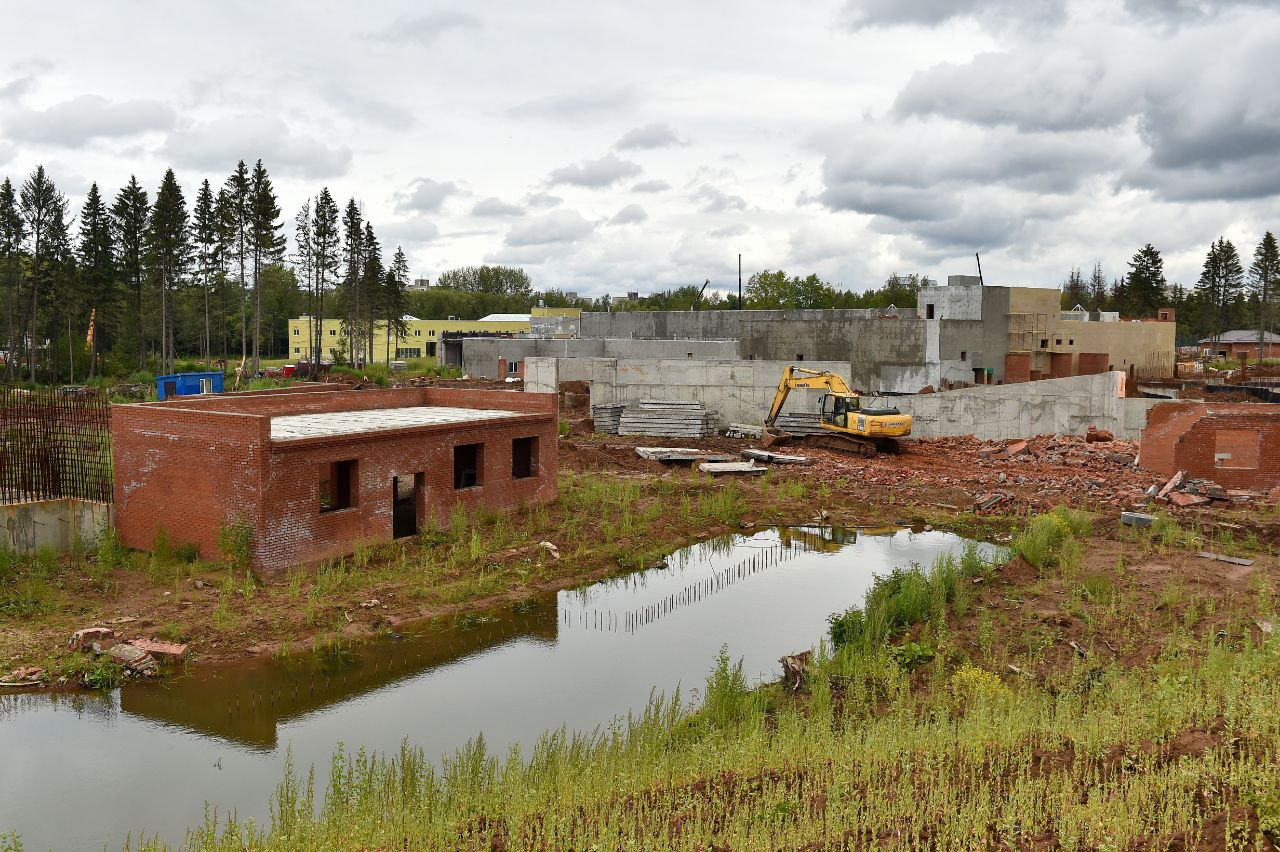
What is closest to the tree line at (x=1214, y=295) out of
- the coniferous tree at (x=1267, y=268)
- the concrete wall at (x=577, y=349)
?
the coniferous tree at (x=1267, y=268)

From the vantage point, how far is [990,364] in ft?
160

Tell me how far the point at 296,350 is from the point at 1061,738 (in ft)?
295

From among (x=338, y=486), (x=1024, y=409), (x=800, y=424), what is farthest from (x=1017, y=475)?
(x=338, y=486)

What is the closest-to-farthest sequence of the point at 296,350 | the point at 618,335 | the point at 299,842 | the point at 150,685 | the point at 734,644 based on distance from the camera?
1. the point at 299,842
2. the point at 150,685
3. the point at 734,644
4. the point at 618,335
5. the point at 296,350

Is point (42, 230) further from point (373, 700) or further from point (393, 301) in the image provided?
point (373, 700)

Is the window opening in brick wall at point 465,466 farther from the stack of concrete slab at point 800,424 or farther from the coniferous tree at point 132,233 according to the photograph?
the coniferous tree at point 132,233

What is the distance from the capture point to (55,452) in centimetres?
1892

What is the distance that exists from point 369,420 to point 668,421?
16.3 m

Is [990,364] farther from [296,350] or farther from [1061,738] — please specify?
[296,350]

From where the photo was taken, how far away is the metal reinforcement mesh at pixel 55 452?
60.6 ft

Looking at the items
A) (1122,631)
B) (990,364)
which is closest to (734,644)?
(1122,631)

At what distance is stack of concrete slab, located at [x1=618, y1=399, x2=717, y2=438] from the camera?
37.2 m

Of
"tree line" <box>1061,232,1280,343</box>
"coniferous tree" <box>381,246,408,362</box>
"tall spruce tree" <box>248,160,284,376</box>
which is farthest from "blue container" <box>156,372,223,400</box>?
"tree line" <box>1061,232,1280,343</box>

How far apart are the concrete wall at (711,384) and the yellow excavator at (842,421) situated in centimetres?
190
